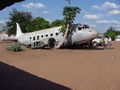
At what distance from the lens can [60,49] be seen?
44.6 m

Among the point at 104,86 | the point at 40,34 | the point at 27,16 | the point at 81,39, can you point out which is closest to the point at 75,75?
the point at 104,86

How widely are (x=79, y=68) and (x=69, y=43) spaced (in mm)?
20674

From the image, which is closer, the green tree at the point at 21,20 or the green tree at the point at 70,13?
the green tree at the point at 70,13

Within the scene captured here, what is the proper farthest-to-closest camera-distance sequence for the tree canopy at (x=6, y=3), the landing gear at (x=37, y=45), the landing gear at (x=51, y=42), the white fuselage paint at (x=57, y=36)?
the landing gear at (x=37, y=45), the landing gear at (x=51, y=42), the white fuselage paint at (x=57, y=36), the tree canopy at (x=6, y=3)

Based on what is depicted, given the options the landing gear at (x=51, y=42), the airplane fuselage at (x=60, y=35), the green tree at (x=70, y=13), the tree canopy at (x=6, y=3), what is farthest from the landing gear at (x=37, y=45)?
the tree canopy at (x=6, y=3)

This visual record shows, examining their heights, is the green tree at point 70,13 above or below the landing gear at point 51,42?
above

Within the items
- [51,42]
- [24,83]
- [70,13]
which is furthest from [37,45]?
[24,83]

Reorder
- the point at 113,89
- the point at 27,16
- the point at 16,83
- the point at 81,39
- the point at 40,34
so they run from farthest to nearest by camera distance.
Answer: the point at 27,16 → the point at 40,34 → the point at 81,39 → the point at 16,83 → the point at 113,89

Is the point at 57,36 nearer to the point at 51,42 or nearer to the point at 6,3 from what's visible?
the point at 51,42

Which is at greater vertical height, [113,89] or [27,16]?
[27,16]

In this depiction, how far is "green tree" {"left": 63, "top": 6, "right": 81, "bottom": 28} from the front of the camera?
4653 centimetres

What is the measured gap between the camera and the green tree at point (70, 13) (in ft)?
153

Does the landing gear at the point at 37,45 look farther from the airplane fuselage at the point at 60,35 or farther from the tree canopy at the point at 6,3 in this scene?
the tree canopy at the point at 6,3

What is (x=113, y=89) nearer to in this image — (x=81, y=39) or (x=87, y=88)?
(x=87, y=88)
